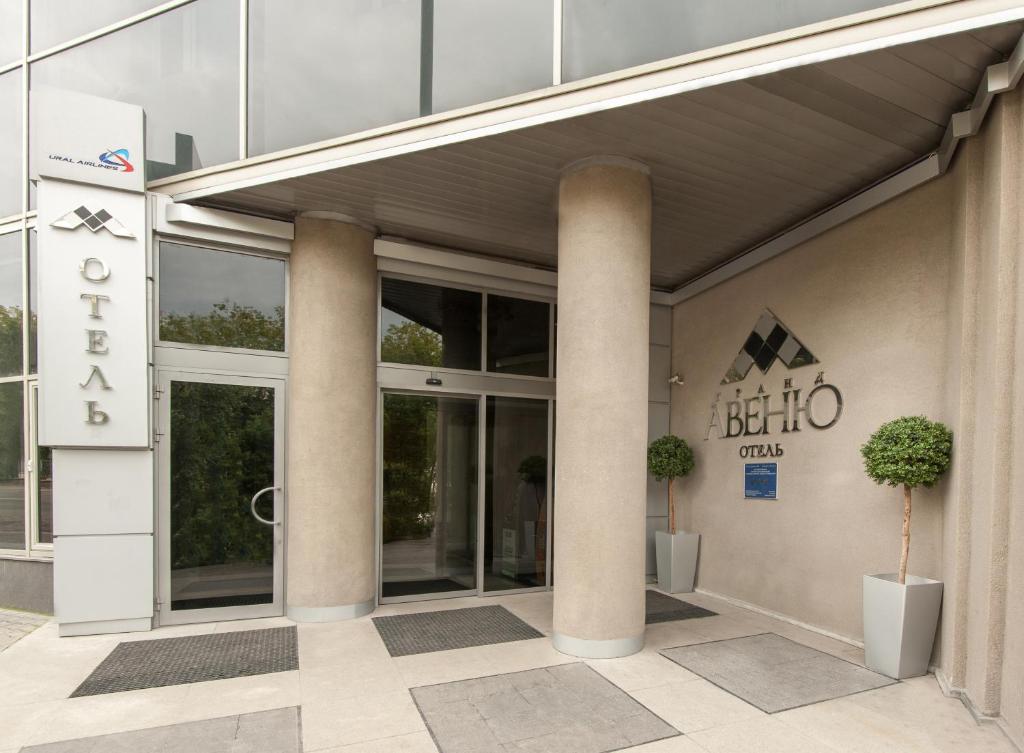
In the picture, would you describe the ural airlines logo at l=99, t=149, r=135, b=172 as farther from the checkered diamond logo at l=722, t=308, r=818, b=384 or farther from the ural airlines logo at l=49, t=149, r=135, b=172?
the checkered diamond logo at l=722, t=308, r=818, b=384

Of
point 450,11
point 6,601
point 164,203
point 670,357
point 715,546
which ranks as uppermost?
point 450,11

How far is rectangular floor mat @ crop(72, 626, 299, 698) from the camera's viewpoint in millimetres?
4277

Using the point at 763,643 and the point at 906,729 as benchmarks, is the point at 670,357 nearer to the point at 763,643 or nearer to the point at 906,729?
the point at 763,643

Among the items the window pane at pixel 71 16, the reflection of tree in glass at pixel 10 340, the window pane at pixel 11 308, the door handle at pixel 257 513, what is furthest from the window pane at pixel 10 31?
the door handle at pixel 257 513

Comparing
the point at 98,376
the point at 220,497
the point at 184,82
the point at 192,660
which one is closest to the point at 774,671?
the point at 192,660

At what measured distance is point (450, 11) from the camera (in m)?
4.91

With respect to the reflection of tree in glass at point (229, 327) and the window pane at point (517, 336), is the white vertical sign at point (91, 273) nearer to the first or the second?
the reflection of tree in glass at point (229, 327)

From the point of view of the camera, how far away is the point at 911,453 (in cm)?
428

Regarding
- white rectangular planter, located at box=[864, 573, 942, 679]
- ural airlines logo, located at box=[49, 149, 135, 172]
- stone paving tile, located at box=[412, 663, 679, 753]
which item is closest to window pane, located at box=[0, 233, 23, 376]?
ural airlines logo, located at box=[49, 149, 135, 172]

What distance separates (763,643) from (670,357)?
3621 mm

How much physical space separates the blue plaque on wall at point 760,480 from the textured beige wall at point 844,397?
0.09m

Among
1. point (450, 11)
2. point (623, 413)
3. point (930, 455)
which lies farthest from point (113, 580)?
point (930, 455)

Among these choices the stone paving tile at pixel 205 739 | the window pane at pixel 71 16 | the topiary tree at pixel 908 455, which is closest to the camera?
the stone paving tile at pixel 205 739

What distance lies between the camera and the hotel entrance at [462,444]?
6449 millimetres
